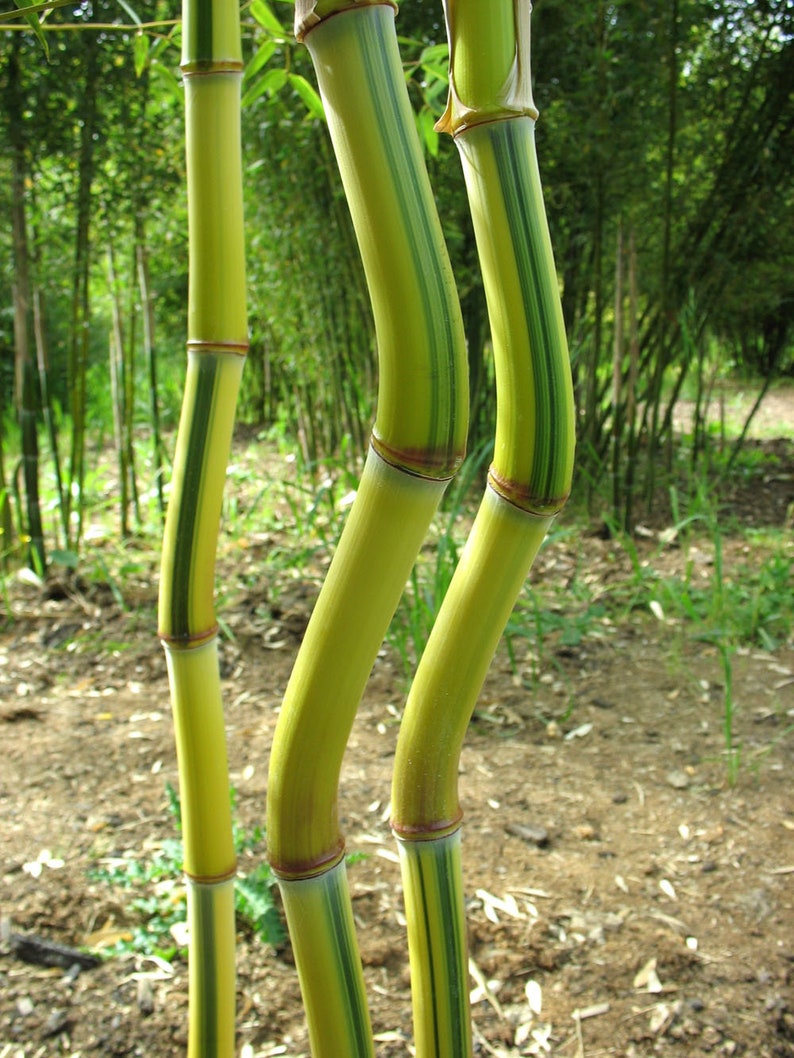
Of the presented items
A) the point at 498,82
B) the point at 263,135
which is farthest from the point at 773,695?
the point at 263,135

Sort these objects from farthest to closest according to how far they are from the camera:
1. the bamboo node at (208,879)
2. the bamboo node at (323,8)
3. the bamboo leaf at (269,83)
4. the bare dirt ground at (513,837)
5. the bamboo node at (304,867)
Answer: the bare dirt ground at (513,837) → the bamboo leaf at (269,83) → the bamboo node at (208,879) → the bamboo node at (304,867) → the bamboo node at (323,8)

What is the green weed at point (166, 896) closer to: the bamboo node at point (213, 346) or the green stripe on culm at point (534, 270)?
the bamboo node at point (213, 346)

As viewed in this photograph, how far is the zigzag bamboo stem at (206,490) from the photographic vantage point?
594mm

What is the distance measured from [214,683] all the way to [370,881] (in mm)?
818

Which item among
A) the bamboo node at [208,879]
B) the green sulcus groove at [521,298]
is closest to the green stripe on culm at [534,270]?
the green sulcus groove at [521,298]

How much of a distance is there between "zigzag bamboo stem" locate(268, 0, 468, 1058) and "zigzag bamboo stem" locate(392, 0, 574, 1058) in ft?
0.11

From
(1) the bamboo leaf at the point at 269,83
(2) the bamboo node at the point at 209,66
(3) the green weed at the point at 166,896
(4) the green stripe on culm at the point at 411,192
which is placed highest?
(1) the bamboo leaf at the point at 269,83

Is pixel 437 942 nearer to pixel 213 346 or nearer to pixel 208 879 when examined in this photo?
pixel 208 879

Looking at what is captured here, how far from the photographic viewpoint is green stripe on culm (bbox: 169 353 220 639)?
0.64 metres

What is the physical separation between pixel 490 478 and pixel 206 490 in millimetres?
241

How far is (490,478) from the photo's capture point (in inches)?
18.9

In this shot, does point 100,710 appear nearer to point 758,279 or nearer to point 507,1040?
point 507,1040

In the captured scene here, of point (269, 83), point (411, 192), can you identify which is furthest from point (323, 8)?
point (269, 83)

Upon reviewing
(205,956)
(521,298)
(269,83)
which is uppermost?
(269,83)
